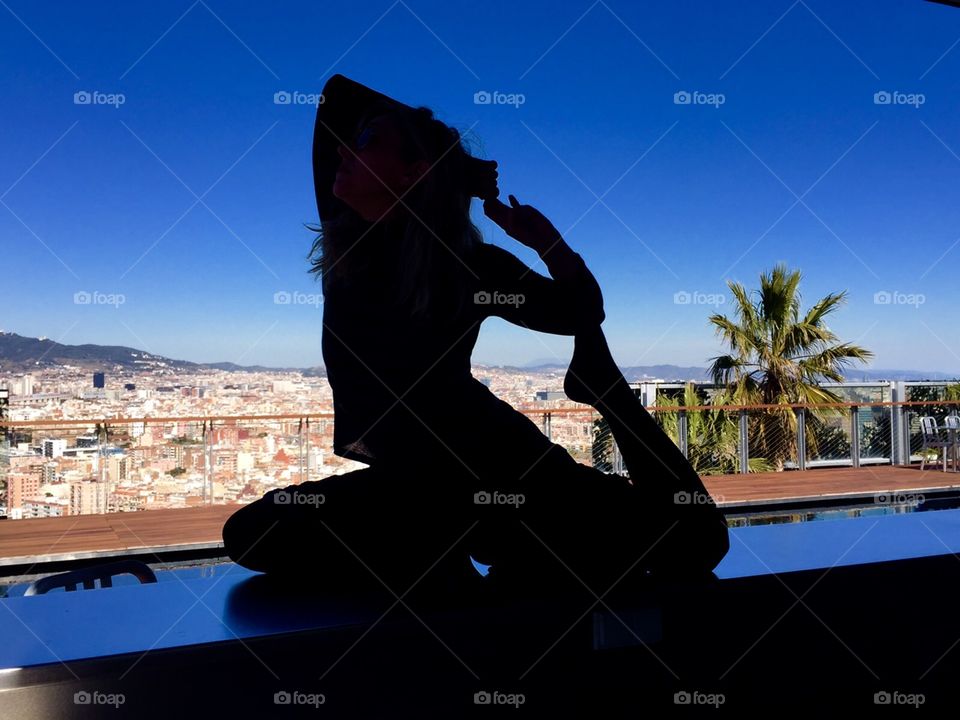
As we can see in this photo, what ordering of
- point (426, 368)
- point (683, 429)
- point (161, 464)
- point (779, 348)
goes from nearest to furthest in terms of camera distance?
point (426, 368), point (161, 464), point (683, 429), point (779, 348)

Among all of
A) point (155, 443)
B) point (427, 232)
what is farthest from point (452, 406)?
point (155, 443)

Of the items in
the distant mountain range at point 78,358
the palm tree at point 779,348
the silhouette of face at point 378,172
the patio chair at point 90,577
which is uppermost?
the palm tree at point 779,348

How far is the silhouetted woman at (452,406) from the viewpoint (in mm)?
707

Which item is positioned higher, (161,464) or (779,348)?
(779,348)

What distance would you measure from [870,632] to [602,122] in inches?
319

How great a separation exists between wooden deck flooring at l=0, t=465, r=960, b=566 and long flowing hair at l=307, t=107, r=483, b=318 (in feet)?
7.29

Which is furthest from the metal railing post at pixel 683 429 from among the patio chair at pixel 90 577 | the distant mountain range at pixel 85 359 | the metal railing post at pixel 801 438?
the patio chair at pixel 90 577

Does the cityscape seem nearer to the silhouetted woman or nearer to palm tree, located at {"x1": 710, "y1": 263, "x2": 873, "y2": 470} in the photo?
the silhouetted woman

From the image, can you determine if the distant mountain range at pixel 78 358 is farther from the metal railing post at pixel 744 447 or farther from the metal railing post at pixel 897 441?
the metal railing post at pixel 897 441

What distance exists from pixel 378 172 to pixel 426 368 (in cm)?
20

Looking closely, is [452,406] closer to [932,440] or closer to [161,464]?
[161,464]

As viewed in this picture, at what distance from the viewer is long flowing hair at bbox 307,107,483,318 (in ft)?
2.35

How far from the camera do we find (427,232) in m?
0.72

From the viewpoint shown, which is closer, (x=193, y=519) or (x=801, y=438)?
(x=193, y=519)
